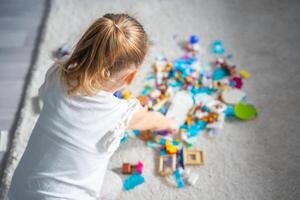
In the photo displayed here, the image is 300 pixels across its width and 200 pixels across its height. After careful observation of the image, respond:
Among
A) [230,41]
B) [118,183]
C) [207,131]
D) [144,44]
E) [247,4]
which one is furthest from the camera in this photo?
[247,4]

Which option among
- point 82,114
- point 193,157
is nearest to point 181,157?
point 193,157

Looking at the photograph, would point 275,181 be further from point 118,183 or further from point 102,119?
point 102,119

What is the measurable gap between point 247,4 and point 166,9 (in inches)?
14.6

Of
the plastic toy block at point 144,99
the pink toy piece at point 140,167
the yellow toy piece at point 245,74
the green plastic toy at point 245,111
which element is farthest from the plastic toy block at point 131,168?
the yellow toy piece at point 245,74

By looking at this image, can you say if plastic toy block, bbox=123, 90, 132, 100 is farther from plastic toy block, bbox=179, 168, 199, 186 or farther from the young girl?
the young girl

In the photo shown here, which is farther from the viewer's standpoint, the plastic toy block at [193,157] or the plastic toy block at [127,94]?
the plastic toy block at [127,94]

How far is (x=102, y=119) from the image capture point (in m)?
0.79

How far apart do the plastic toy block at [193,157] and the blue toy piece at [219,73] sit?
1.09ft

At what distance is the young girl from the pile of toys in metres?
0.33

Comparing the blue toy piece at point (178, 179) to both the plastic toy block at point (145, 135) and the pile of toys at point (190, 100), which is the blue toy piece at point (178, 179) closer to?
the pile of toys at point (190, 100)

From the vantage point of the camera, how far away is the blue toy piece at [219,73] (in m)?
1.36

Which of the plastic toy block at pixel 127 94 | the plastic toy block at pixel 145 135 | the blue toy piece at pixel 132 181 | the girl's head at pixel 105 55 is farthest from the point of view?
the plastic toy block at pixel 127 94

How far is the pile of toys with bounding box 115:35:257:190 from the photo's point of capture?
116 centimetres

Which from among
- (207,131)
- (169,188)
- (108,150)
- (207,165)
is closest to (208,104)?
(207,131)
